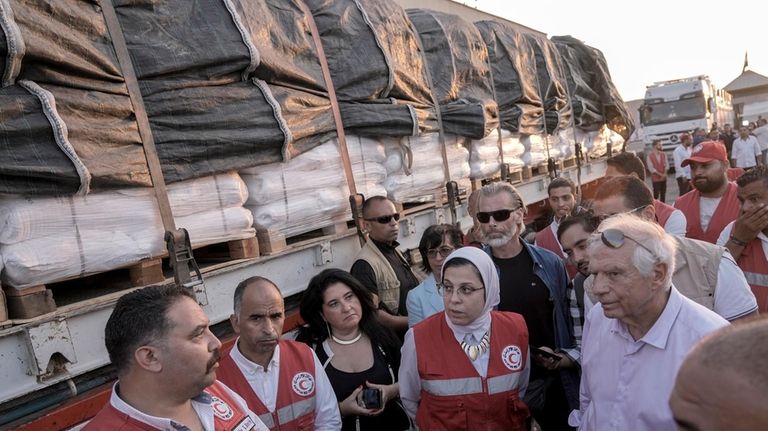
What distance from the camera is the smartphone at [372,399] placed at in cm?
277

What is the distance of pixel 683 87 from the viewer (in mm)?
19672

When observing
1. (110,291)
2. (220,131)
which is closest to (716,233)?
(220,131)

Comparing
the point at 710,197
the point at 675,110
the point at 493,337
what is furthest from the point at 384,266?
the point at 675,110

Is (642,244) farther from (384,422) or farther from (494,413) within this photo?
(384,422)

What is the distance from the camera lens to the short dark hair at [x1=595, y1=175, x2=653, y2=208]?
328 cm

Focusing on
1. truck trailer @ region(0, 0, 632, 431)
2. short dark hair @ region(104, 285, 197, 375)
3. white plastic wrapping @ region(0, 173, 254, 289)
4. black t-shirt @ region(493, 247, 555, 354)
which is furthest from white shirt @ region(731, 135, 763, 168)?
short dark hair @ region(104, 285, 197, 375)

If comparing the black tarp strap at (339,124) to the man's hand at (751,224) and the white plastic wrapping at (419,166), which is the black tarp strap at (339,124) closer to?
the white plastic wrapping at (419,166)

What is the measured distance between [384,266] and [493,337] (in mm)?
1055

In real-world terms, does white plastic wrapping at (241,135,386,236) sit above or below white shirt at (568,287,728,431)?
above

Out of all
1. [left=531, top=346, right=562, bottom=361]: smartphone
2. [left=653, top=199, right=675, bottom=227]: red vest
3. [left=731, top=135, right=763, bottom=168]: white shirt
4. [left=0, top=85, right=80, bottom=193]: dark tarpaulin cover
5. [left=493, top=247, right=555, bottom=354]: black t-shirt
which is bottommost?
[left=731, top=135, right=763, bottom=168]: white shirt

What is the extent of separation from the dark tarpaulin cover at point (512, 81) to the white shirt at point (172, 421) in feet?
14.9

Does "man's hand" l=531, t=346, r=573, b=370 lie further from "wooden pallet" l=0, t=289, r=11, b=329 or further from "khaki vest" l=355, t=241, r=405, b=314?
"wooden pallet" l=0, t=289, r=11, b=329

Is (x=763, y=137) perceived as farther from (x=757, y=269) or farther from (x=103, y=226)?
(x=103, y=226)

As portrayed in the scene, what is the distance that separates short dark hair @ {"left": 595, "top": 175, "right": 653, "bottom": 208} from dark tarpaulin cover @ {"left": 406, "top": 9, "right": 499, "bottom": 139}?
1.71 metres
